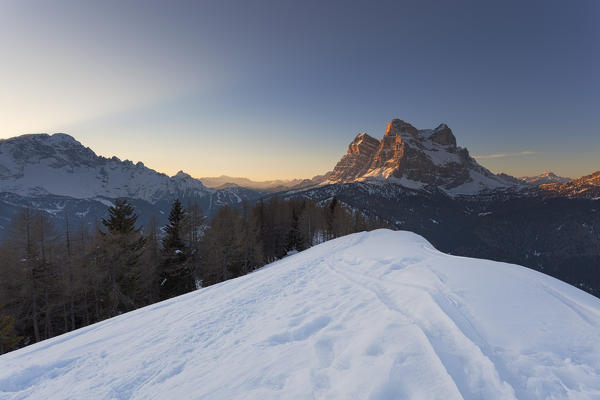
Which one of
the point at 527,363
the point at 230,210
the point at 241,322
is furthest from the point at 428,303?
the point at 230,210

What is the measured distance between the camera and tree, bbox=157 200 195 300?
26.4 meters

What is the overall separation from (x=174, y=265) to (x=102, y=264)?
641 cm

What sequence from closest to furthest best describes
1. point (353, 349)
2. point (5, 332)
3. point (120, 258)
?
point (353, 349), point (5, 332), point (120, 258)

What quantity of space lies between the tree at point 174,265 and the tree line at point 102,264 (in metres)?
0.10

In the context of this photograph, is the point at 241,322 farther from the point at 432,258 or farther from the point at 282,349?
the point at 432,258

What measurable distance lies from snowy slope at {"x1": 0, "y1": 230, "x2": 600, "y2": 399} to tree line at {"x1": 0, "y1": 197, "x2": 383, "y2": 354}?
56.6 ft

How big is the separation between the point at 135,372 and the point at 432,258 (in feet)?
32.5

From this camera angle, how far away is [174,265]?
2633 centimetres

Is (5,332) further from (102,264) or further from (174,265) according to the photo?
(174,265)

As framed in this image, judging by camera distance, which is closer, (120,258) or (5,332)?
(5,332)

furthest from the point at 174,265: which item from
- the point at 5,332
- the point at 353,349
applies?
the point at 353,349

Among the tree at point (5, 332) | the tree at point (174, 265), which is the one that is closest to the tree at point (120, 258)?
the tree at point (174, 265)

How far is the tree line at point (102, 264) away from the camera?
17734 mm

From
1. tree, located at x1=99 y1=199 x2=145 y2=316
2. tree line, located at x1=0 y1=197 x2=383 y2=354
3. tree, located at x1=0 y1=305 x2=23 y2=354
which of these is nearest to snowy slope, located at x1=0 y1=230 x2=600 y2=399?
tree, located at x1=0 y1=305 x2=23 y2=354
